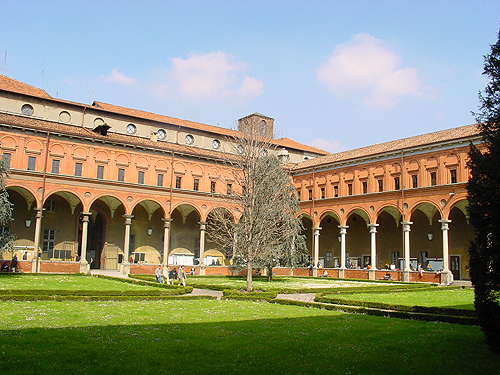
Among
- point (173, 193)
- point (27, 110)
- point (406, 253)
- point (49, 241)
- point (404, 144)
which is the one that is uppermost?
point (27, 110)

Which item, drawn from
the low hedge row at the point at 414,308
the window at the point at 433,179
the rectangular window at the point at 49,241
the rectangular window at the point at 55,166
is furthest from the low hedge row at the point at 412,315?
the rectangular window at the point at 49,241

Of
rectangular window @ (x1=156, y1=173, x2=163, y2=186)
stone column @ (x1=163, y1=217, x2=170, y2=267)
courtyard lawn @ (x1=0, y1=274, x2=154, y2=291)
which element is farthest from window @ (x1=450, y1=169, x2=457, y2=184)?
rectangular window @ (x1=156, y1=173, x2=163, y2=186)

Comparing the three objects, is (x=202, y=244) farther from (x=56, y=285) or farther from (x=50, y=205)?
(x=56, y=285)

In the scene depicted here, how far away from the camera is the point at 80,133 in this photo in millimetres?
35906

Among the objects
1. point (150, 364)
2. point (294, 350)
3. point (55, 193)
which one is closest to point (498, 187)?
point (294, 350)

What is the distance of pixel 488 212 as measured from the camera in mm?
8859

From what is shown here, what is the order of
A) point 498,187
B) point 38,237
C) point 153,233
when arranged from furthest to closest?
point 153,233 < point 38,237 < point 498,187

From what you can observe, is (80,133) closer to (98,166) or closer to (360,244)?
(98,166)

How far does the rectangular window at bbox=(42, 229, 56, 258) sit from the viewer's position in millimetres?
36250

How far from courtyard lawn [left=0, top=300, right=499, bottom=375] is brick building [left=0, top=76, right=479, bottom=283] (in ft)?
67.6

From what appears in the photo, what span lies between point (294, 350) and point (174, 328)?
3.04m

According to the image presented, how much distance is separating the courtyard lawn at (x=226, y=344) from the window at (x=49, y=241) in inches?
965

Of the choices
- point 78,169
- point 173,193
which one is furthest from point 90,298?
point 173,193

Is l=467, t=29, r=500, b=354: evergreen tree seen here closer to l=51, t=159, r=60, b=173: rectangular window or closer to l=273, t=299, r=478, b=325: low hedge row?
l=273, t=299, r=478, b=325: low hedge row
